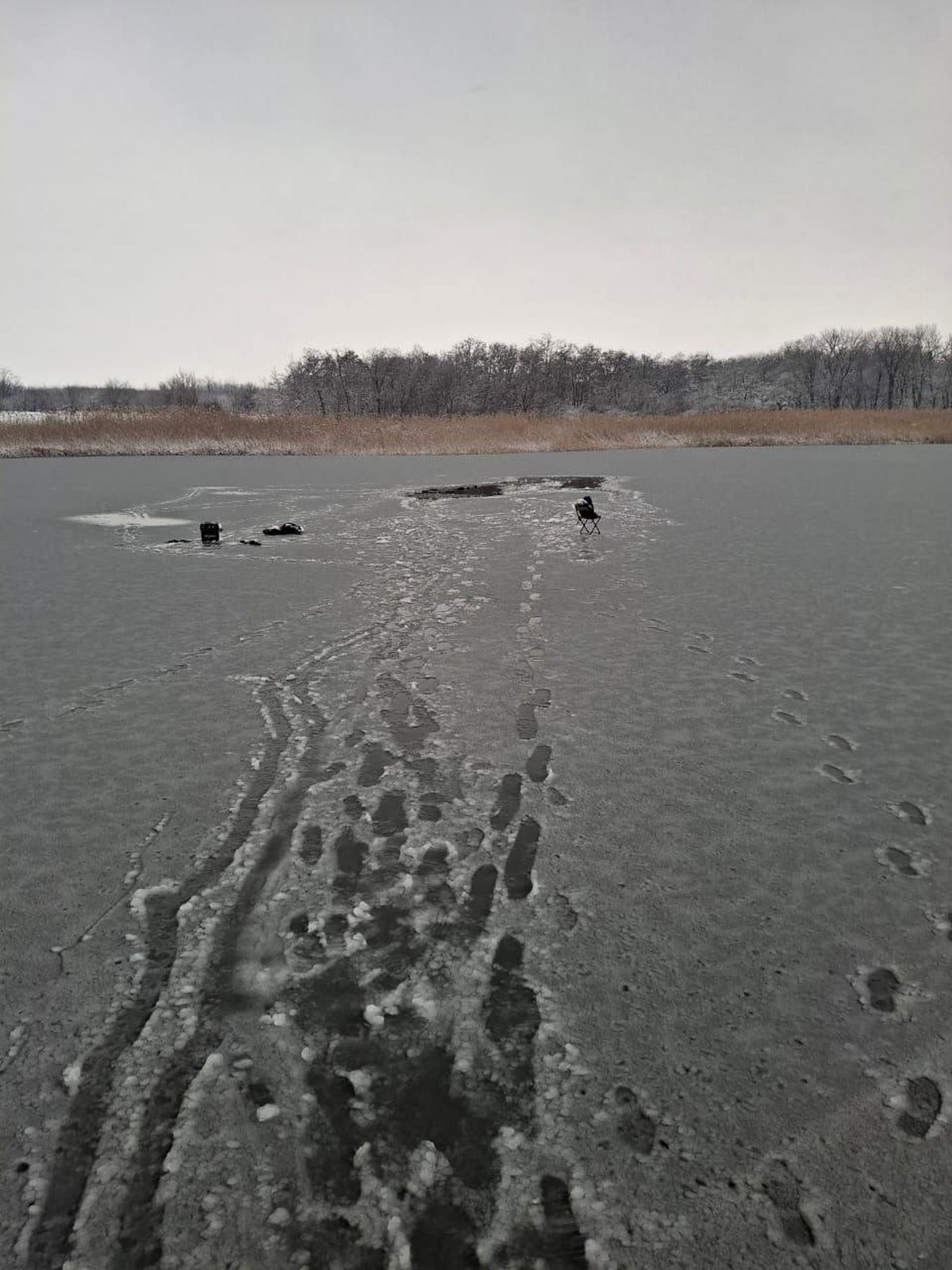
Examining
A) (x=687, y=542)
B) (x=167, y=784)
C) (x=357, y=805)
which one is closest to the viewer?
(x=357, y=805)

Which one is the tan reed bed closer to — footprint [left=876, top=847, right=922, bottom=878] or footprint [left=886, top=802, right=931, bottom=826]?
footprint [left=886, top=802, right=931, bottom=826]

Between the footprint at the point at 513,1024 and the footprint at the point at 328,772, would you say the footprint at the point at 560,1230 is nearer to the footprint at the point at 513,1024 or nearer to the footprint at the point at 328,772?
the footprint at the point at 513,1024

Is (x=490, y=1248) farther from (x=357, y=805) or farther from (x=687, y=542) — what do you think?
(x=687, y=542)

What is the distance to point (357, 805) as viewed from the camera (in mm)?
3541

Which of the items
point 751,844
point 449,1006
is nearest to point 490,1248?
point 449,1006

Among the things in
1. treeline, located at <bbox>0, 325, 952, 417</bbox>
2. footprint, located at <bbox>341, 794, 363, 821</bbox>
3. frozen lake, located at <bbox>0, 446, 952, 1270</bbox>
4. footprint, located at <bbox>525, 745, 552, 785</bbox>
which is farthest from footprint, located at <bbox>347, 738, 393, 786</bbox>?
treeline, located at <bbox>0, 325, 952, 417</bbox>

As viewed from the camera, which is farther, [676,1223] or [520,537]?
[520,537]

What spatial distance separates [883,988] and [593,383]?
325ft

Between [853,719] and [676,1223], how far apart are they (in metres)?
3.39

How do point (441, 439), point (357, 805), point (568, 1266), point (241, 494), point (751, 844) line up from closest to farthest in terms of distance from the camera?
point (568, 1266), point (751, 844), point (357, 805), point (241, 494), point (441, 439)

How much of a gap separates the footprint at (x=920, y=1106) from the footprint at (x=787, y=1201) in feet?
1.07

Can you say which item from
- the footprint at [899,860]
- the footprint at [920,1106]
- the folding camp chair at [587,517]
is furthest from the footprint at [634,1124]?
the folding camp chair at [587,517]

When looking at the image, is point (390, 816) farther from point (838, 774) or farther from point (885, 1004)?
point (838, 774)

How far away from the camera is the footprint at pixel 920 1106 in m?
1.90
